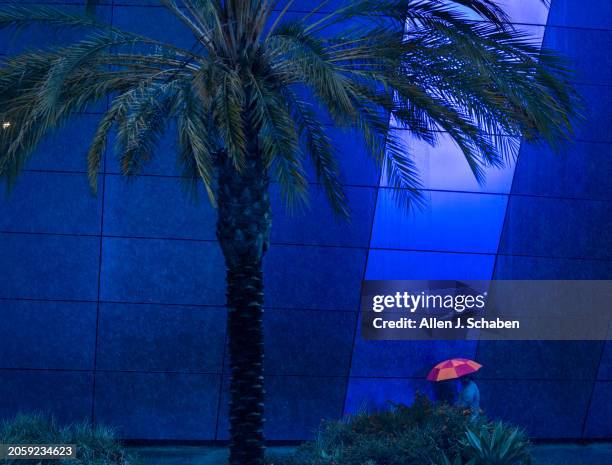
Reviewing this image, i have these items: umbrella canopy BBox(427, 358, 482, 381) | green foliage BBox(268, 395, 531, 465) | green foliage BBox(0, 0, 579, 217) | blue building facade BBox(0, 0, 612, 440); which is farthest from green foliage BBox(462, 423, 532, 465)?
blue building facade BBox(0, 0, 612, 440)

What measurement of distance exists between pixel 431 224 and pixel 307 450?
5.32 metres

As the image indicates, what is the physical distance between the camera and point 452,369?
14.7 meters

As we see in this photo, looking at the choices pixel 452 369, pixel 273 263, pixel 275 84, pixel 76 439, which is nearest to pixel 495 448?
pixel 452 369

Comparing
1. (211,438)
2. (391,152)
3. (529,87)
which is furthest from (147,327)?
(529,87)

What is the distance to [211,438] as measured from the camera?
15.3 meters

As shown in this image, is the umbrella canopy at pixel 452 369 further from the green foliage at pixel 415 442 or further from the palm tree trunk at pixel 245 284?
the palm tree trunk at pixel 245 284

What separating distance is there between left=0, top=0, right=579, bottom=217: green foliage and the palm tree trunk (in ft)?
1.41

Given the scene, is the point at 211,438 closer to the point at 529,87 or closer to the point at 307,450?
the point at 307,450

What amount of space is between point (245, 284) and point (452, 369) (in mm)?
6245

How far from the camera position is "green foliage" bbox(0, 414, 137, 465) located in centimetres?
1182

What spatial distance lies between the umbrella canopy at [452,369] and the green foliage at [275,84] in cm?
586

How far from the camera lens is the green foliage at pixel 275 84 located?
29.3 feet

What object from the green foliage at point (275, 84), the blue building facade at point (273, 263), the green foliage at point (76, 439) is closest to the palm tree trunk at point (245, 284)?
the green foliage at point (275, 84)

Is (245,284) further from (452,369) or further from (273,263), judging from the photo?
(452,369)
